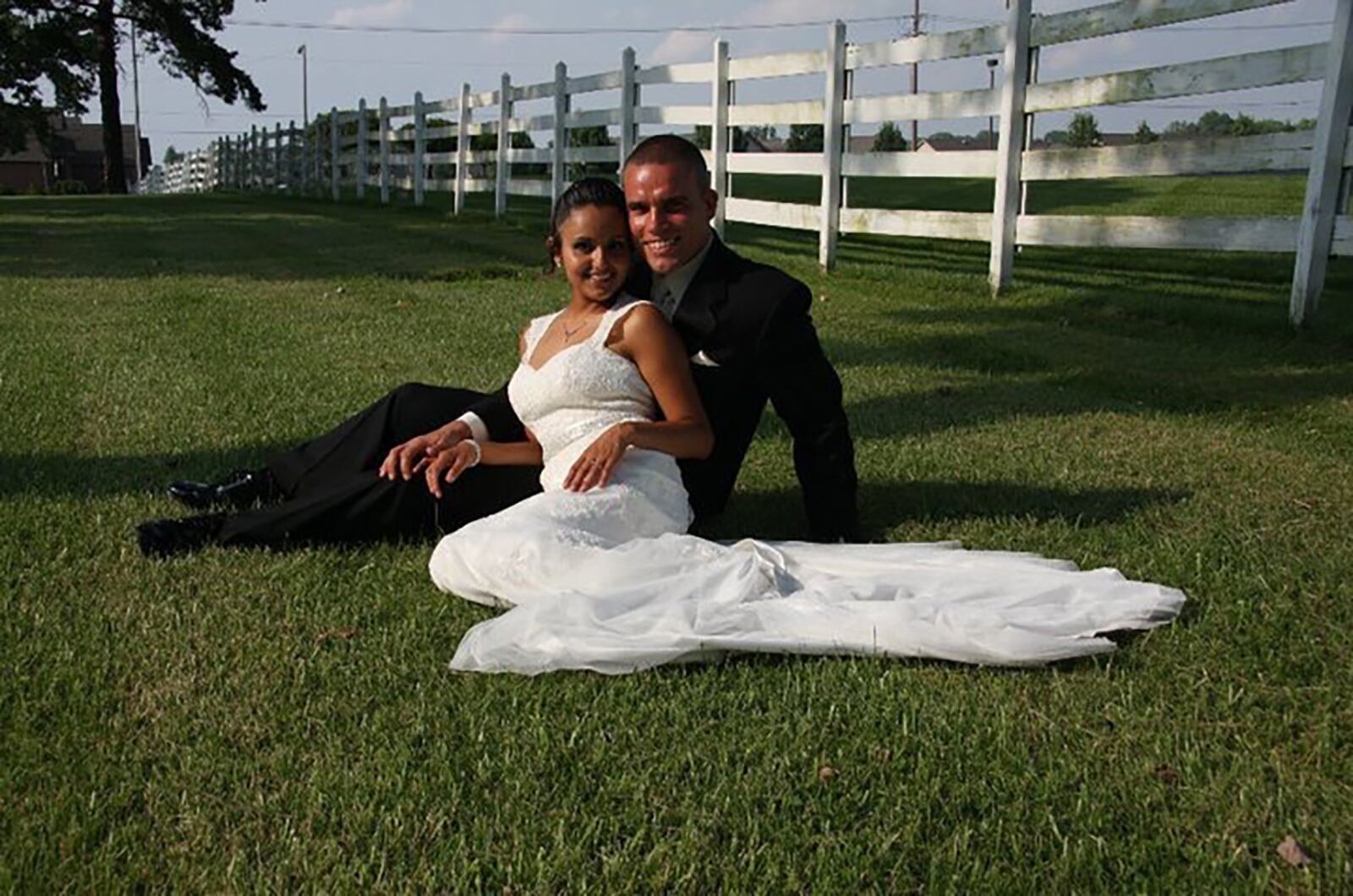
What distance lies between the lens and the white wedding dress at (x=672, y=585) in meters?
2.97

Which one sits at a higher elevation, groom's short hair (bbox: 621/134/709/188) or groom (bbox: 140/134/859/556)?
groom's short hair (bbox: 621/134/709/188)

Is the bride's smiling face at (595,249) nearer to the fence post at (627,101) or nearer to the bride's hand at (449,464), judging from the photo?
the bride's hand at (449,464)

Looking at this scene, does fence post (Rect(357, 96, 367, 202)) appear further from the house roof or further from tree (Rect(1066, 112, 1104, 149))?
the house roof

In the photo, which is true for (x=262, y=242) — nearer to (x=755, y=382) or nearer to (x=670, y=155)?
(x=755, y=382)

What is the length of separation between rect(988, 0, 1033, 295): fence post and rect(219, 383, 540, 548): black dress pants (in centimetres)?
629

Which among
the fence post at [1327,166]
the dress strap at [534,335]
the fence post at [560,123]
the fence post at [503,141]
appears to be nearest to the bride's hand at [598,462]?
the dress strap at [534,335]

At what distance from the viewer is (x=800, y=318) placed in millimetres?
3955

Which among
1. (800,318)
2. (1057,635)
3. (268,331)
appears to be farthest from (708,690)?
(268,331)

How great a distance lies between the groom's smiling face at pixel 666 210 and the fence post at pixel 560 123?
43.0 ft

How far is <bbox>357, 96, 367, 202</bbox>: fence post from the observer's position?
27.0 m

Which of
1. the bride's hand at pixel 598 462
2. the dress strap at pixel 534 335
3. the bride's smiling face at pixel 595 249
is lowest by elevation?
the bride's hand at pixel 598 462

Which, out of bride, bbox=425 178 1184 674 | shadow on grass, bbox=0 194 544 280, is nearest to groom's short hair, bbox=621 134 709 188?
bride, bbox=425 178 1184 674

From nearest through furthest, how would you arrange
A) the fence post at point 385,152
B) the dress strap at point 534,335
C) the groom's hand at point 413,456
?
the groom's hand at point 413,456 < the dress strap at point 534,335 < the fence post at point 385,152

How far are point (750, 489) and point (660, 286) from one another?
3.39ft
